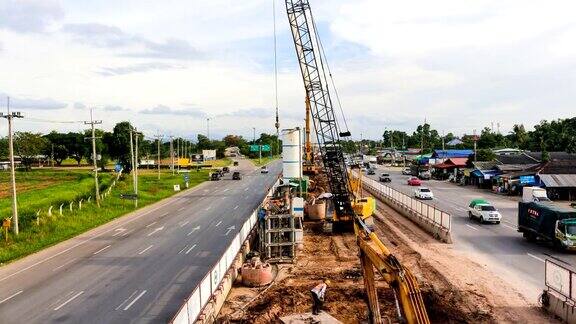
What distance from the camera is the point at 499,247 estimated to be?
32.5 metres

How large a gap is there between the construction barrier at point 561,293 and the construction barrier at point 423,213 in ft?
45.4

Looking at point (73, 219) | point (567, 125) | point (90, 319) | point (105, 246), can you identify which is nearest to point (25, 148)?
point (73, 219)

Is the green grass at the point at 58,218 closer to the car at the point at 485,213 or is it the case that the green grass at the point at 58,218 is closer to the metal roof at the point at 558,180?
the car at the point at 485,213

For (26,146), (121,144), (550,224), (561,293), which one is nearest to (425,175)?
(550,224)

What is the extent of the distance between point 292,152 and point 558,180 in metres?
33.0

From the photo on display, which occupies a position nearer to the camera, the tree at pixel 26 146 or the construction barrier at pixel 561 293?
the construction barrier at pixel 561 293

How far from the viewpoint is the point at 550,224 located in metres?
30.9

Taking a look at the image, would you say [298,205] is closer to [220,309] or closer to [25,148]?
[220,309]

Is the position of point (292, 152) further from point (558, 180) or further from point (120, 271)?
point (558, 180)

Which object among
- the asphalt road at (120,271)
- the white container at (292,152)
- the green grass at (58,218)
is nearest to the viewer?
the asphalt road at (120,271)

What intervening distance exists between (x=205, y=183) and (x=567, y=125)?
8533cm

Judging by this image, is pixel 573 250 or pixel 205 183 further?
pixel 205 183

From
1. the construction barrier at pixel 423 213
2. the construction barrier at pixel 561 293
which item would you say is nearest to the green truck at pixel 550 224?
the construction barrier at pixel 423 213

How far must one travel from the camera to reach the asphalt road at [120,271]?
22841 mm
